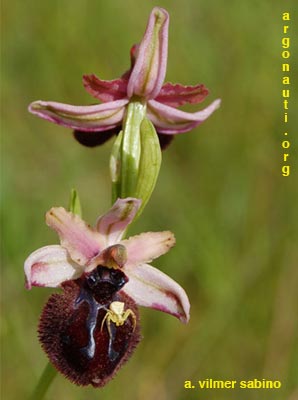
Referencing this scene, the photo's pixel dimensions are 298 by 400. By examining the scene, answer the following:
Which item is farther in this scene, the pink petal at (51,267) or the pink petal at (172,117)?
the pink petal at (172,117)

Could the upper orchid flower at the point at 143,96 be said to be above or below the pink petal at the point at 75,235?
above

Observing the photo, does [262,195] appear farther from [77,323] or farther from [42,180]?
[77,323]

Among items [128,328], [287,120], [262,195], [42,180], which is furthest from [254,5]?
[128,328]

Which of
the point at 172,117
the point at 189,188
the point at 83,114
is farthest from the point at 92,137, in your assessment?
the point at 189,188

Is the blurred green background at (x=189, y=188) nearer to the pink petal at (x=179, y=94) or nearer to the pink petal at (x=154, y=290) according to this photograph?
the pink petal at (x=154, y=290)

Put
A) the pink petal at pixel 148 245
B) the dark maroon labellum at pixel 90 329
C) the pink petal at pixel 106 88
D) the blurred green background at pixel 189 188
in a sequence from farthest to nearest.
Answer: the blurred green background at pixel 189 188 → the pink petal at pixel 106 88 → the pink petal at pixel 148 245 → the dark maroon labellum at pixel 90 329

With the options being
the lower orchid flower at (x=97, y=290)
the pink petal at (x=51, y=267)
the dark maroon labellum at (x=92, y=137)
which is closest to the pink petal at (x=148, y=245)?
the lower orchid flower at (x=97, y=290)

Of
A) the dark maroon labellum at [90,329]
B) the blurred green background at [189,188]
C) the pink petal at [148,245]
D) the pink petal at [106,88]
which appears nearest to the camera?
the dark maroon labellum at [90,329]

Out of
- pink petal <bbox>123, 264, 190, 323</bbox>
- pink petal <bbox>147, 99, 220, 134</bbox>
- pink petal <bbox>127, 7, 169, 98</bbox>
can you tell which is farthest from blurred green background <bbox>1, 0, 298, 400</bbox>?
pink petal <bbox>127, 7, 169, 98</bbox>
